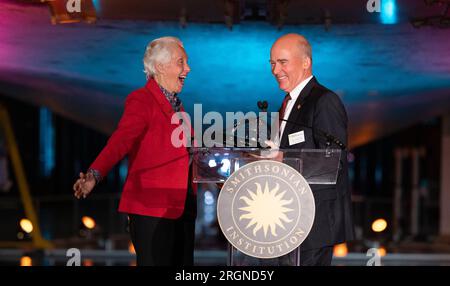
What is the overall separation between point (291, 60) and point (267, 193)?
68cm

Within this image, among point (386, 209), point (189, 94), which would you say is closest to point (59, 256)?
point (189, 94)

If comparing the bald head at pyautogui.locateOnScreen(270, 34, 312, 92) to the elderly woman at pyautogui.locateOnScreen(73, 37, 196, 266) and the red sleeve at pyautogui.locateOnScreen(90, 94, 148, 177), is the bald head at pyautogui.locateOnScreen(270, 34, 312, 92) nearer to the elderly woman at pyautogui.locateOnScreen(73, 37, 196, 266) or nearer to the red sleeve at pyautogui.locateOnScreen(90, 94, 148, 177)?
the elderly woman at pyautogui.locateOnScreen(73, 37, 196, 266)

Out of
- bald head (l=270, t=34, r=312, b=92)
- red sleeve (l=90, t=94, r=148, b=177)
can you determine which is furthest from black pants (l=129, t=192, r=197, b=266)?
bald head (l=270, t=34, r=312, b=92)

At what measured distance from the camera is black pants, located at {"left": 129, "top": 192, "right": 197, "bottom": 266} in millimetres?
4008

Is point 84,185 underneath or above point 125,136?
underneath

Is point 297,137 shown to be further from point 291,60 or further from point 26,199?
point 26,199

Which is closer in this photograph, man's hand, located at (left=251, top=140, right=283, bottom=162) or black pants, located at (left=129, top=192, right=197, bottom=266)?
man's hand, located at (left=251, top=140, right=283, bottom=162)

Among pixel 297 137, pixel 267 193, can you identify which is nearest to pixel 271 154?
pixel 267 193

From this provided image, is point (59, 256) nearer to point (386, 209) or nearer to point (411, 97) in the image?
point (411, 97)

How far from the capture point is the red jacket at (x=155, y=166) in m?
4.00

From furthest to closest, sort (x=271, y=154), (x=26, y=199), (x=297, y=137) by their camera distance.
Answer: (x=26, y=199), (x=297, y=137), (x=271, y=154)

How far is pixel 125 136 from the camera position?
389 cm

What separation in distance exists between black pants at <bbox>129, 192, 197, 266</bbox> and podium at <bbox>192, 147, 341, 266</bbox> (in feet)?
1.58

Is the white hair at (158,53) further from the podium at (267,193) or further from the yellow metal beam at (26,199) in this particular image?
the yellow metal beam at (26,199)
